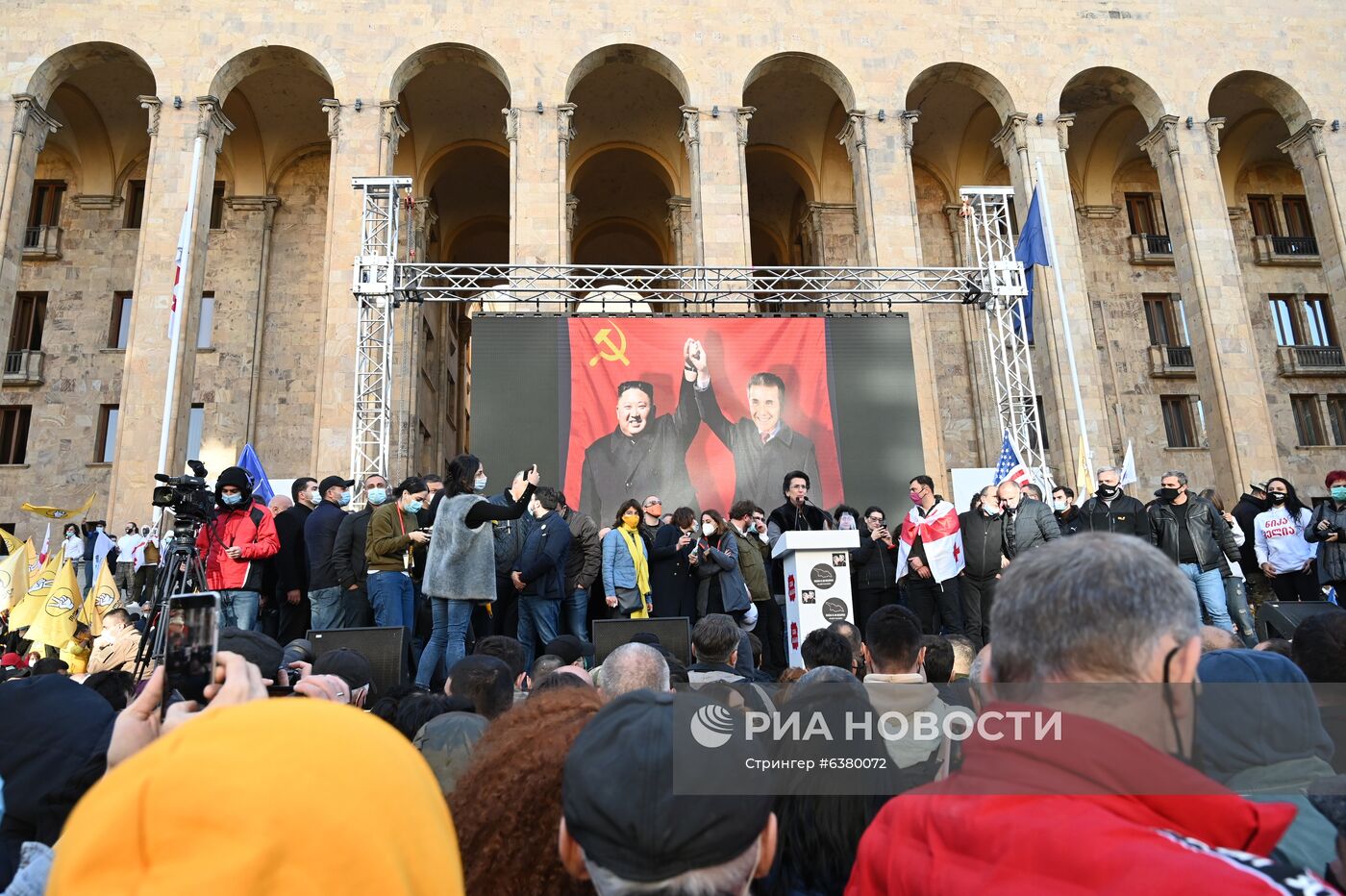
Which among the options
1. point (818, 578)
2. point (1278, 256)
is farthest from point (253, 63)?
point (1278, 256)

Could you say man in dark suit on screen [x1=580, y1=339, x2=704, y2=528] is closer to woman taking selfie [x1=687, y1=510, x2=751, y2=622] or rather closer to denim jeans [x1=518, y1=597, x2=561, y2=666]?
woman taking selfie [x1=687, y1=510, x2=751, y2=622]

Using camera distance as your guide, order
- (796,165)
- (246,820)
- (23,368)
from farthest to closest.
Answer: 1. (796,165)
2. (23,368)
3. (246,820)

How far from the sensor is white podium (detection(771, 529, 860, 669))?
31.8 feet

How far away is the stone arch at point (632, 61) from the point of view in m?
21.1

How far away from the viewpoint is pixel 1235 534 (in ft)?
36.2

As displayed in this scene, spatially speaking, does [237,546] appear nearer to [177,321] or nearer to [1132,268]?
[177,321]

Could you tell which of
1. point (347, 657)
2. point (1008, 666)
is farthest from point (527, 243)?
point (1008, 666)

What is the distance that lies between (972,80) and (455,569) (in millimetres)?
19168

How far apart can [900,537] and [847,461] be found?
6674 mm

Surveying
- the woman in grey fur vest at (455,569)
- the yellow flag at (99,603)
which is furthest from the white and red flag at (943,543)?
the yellow flag at (99,603)

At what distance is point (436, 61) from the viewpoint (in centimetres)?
2131

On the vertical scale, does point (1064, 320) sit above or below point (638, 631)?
above

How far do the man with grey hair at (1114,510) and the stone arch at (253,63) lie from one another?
17.7 m

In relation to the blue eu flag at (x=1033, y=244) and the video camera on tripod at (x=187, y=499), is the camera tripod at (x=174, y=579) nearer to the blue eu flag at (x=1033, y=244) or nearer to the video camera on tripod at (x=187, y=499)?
the video camera on tripod at (x=187, y=499)
